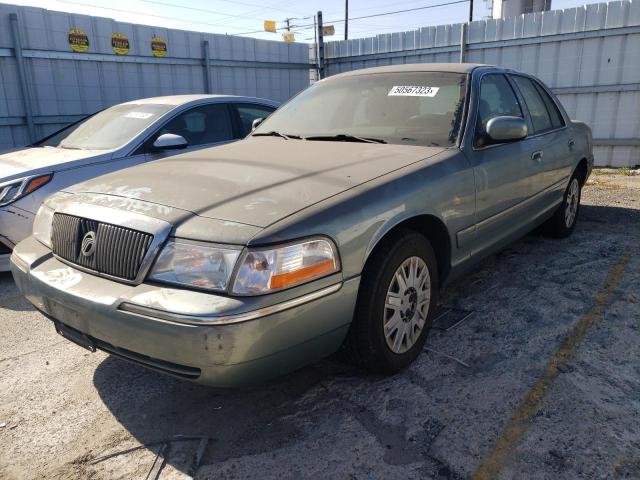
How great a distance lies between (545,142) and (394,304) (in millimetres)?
2405

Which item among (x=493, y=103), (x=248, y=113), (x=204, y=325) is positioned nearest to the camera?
(x=204, y=325)

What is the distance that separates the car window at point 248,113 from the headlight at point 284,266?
3853 mm

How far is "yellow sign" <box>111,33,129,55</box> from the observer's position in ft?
29.8

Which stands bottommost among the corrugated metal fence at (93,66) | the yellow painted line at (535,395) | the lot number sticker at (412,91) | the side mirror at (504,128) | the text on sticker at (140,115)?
the yellow painted line at (535,395)

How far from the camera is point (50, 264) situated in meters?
2.56

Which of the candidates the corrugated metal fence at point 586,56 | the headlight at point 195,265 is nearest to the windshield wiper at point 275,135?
the headlight at point 195,265

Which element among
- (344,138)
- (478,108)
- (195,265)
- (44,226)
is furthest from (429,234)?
(44,226)

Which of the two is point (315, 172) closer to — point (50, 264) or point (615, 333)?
Result: point (50, 264)

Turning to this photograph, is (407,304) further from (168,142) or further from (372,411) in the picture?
(168,142)

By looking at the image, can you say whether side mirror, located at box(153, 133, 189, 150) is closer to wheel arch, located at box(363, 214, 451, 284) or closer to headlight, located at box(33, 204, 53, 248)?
headlight, located at box(33, 204, 53, 248)

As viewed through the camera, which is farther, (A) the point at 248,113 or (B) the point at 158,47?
(B) the point at 158,47

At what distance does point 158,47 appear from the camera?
382 inches

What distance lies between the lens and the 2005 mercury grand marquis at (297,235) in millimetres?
2035

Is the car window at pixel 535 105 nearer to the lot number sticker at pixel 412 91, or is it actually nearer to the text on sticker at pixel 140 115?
the lot number sticker at pixel 412 91
